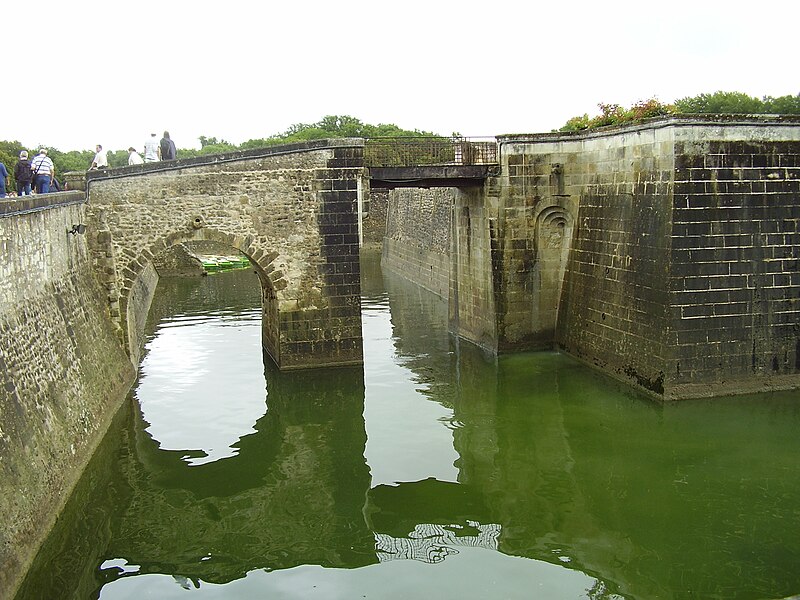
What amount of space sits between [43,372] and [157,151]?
7.82m

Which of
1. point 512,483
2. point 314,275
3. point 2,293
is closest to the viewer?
point 2,293

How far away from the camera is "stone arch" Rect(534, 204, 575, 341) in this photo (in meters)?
14.4

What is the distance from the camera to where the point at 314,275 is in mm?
13305

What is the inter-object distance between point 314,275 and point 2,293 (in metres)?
6.26

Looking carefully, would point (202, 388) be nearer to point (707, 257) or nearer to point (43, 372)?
point (43, 372)

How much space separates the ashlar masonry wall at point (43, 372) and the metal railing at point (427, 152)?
523cm

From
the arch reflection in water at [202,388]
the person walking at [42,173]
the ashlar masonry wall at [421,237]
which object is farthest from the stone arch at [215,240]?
the ashlar masonry wall at [421,237]

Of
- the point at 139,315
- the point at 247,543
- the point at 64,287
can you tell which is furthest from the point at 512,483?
the point at 139,315

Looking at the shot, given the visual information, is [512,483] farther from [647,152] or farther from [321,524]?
[647,152]

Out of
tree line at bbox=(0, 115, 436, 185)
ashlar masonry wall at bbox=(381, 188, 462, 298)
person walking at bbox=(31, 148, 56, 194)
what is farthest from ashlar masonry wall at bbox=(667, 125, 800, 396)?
tree line at bbox=(0, 115, 436, 185)

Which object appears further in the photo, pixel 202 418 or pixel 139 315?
pixel 139 315

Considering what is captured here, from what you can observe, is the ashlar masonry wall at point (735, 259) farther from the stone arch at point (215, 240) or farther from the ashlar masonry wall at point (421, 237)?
the ashlar masonry wall at point (421, 237)

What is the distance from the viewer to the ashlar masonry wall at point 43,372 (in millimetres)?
6730

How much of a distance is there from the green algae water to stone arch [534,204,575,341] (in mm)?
1405
